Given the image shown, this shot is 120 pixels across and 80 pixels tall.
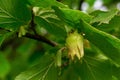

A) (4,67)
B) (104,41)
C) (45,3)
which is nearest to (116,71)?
(104,41)

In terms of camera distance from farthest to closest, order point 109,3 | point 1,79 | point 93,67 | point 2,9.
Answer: point 109,3 → point 1,79 → point 93,67 → point 2,9

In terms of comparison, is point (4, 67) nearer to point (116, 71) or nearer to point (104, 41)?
point (116, 71)

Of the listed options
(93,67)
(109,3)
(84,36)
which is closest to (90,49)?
(93,67)

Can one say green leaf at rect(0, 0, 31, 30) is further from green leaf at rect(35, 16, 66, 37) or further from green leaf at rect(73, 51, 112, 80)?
green leaf at rect(73, 51, 112, 80)

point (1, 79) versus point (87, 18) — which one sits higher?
point (87, 18)

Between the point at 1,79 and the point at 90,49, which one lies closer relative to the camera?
the point at 90,49

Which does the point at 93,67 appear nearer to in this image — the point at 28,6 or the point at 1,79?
the point at 28,6
